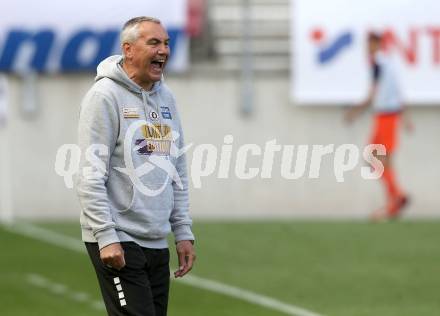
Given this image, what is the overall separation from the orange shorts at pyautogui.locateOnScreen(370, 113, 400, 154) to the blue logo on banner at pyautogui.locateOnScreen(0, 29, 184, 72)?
3197 mm

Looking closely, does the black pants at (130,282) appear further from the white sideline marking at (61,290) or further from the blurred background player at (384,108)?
the blurred background player at (384,108)

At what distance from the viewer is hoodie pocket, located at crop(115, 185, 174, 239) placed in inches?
299

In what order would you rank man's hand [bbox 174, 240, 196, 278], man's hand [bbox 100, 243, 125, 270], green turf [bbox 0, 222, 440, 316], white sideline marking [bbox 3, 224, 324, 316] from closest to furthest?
man's hand [bbox 100, 243, 125, 270] < man's hand [bbox 174, 240, 196, 278] < white sideline marking [bbox 3, 224, 324, 316] < green turf [bbox 0, 222, 440, 316]

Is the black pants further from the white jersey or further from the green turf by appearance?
the white jersey

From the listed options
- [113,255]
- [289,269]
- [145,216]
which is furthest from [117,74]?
[289,269]

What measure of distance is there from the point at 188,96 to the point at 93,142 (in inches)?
600

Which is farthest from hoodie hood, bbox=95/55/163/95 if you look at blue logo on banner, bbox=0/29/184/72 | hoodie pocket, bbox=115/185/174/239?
blue logo on banner, bbox=0/29/184/72

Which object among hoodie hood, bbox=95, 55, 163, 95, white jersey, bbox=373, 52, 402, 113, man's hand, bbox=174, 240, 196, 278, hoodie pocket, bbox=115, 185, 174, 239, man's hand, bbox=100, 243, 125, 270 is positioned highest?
hoodie hood, bbox=95, 55, 163, 95

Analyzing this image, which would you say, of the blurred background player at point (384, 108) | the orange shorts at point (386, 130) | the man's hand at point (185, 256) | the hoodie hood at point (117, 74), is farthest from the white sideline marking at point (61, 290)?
the orange shorts at point (386, 130)

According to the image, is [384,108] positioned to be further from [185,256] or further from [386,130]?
[185,256]

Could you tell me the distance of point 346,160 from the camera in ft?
76.3

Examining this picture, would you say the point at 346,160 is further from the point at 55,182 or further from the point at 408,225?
the point at 55,182

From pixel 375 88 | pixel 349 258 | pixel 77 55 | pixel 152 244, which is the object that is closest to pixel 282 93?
pixel 375 88

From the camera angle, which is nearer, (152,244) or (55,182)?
(152,244)
